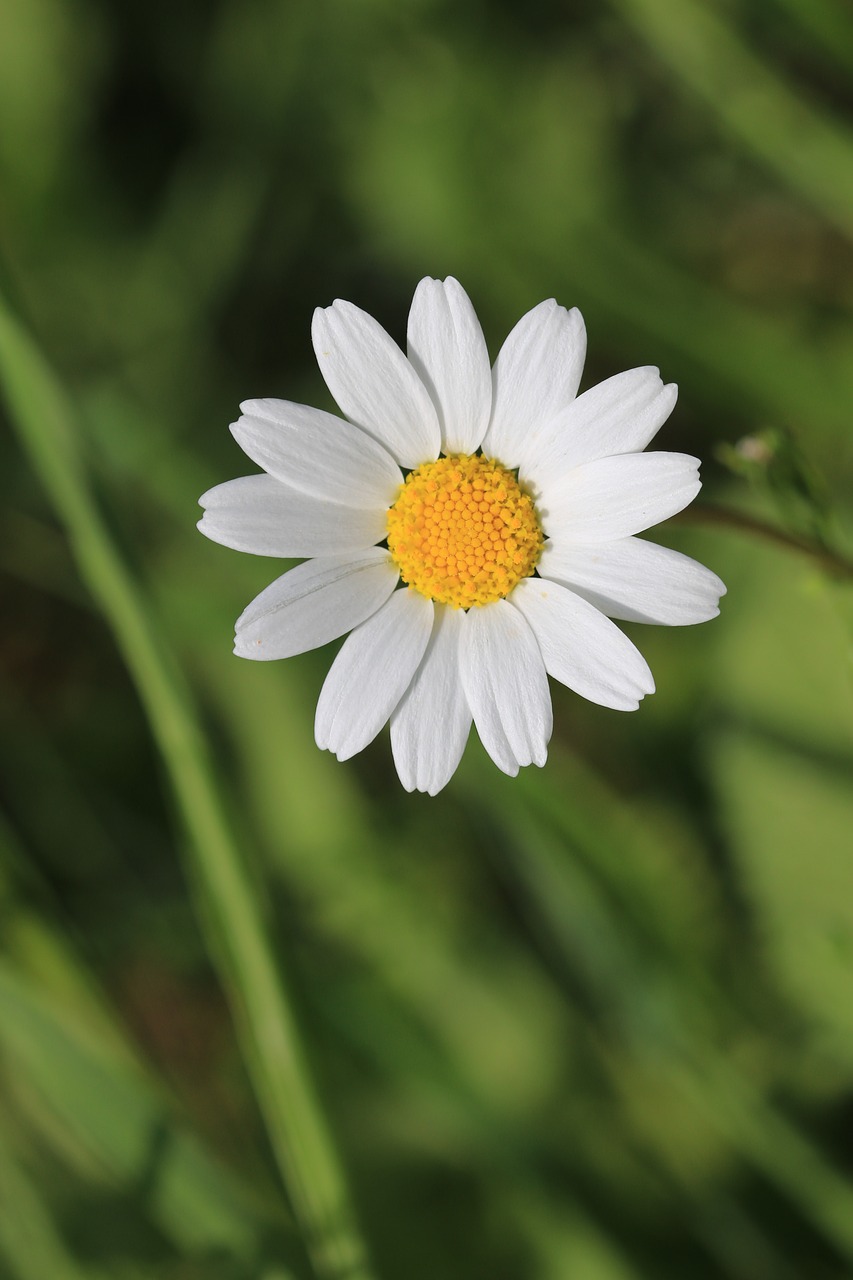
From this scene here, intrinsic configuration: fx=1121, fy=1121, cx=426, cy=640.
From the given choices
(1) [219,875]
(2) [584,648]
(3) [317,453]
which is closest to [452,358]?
(3) [317,453]

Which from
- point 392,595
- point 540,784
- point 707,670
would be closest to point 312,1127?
point 540,784

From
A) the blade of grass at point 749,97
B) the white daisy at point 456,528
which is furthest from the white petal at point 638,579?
the blade of grass at point 749,97

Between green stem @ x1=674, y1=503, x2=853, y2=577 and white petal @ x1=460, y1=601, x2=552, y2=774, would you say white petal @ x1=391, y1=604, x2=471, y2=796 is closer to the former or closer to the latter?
white petal @ x1=460, y1=601, x2=552, y2=774

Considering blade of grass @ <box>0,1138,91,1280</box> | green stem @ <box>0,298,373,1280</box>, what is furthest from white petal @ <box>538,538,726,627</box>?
blade of grass @ <box>0,1138,91,1280</box>

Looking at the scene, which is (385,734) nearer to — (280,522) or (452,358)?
(280,522)

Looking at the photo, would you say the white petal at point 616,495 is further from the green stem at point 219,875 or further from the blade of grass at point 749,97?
the blade of grass at point 749,97

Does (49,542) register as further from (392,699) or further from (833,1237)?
(833,1237)
